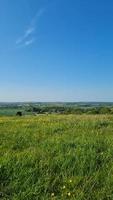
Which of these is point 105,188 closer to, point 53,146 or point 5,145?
point 53,146

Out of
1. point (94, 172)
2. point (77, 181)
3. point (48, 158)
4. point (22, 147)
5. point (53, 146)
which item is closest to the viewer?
point (77, 181)

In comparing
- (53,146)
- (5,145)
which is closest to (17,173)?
(53,146)

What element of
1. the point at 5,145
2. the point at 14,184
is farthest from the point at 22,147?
the point at 14,184

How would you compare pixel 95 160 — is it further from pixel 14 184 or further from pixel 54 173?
pixel 14 184

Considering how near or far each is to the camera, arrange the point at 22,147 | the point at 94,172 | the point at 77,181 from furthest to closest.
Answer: the point at 22,147 → the point at 94,172 → the point at 77,181

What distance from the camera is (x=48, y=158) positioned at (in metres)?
7.89

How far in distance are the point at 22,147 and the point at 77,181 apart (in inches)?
136

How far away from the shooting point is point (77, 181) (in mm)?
6656

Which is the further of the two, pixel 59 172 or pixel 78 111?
pixel 78 111

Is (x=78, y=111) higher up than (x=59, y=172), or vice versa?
(x=59, y=172)

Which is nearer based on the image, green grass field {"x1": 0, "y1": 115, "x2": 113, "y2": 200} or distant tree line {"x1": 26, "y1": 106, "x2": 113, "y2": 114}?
green grass field {"x1": 0, "y1": 115, "x2": 113, "y2": 200}

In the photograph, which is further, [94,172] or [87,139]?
[87,139]

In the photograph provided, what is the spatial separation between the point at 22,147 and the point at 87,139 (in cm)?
197

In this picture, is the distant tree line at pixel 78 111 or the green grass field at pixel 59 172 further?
the distant tree line at pixel 78 111
